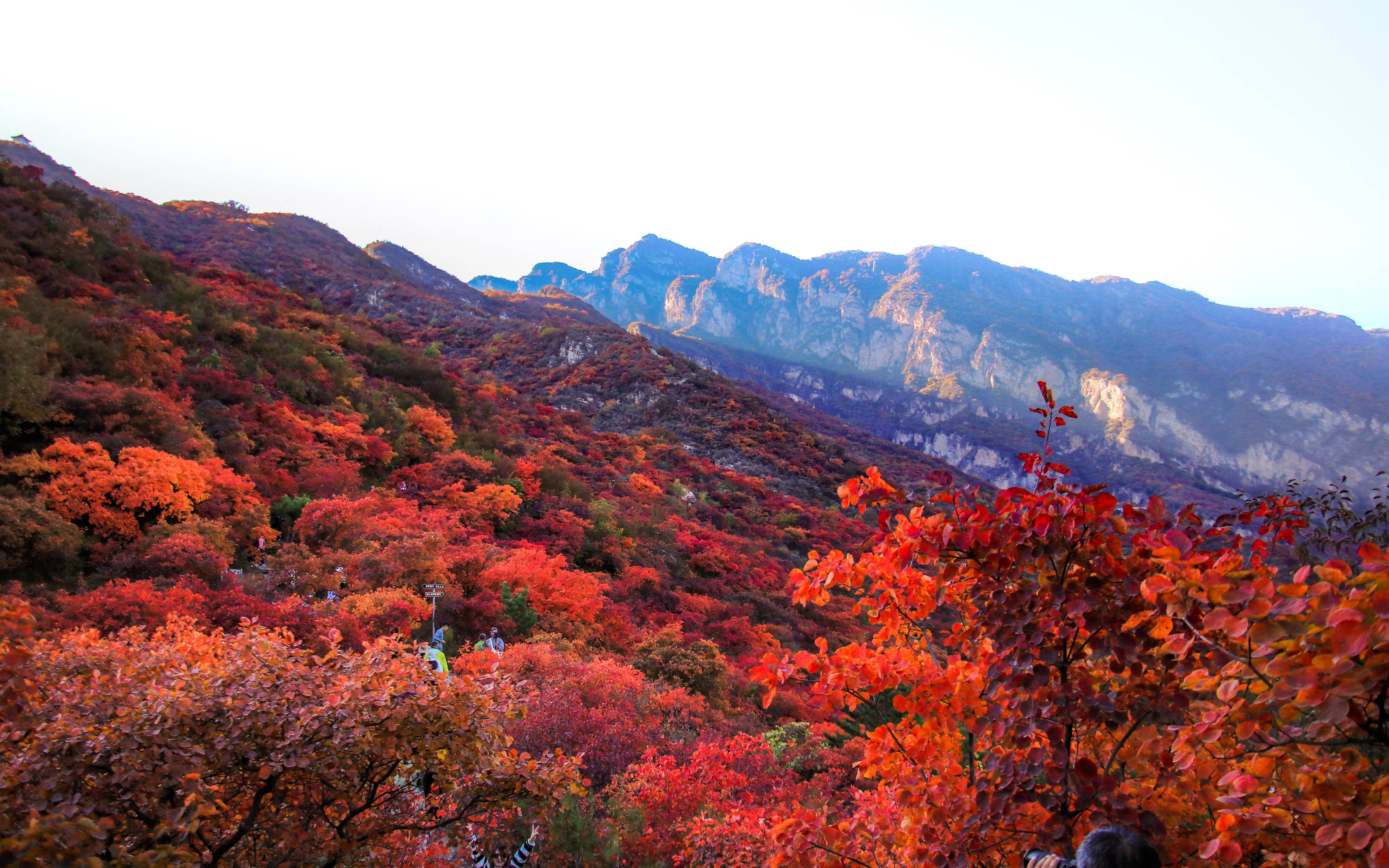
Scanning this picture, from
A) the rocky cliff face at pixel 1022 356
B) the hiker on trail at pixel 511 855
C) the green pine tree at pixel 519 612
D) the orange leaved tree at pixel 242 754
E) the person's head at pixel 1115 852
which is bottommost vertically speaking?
the green pine tree at pixel 519 612

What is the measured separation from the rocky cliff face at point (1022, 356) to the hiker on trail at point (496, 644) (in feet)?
202

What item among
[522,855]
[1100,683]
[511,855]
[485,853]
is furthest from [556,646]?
[1100,683]

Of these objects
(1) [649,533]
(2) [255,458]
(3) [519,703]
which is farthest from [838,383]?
(3) [519,703]

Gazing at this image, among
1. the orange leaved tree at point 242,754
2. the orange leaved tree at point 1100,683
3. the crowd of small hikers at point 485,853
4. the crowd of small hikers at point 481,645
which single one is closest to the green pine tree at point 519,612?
the crowd of small hikers at point 481,645

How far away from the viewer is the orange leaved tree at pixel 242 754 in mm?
2273

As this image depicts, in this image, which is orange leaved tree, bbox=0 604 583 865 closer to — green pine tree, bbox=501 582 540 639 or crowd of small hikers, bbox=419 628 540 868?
crowd of small hikers, bbox=419 628 540 868

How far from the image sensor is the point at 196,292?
63.2ft

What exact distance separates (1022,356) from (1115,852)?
5095 inches

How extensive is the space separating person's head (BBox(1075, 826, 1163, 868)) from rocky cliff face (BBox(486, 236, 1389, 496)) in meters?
64.5

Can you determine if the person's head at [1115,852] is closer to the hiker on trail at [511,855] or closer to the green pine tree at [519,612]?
the hiker on trail at [511,855]

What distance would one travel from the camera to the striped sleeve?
4547 millimetres

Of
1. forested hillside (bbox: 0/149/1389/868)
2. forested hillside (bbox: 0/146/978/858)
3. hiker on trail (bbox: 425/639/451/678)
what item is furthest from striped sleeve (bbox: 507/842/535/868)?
hiker on trail (bbox: 425/639/451/678)

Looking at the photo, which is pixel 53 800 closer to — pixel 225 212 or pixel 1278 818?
pixel 1278 818

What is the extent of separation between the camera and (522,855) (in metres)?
4.57
